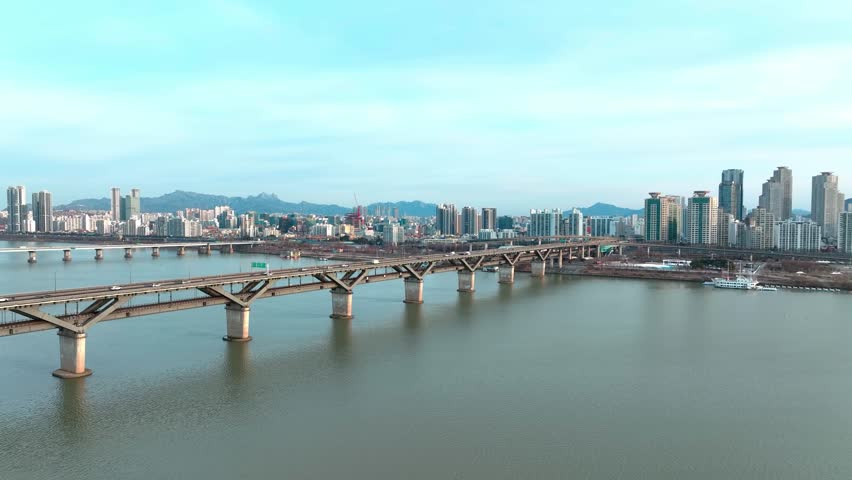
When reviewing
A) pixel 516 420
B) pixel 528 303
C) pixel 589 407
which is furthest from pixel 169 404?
pixel 528 303

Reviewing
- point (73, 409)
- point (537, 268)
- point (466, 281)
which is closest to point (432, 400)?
point (73, 409)

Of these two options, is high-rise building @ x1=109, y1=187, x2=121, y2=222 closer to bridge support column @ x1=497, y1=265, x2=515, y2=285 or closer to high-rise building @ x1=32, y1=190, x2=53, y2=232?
high-rise building @ x1=32, y1=190, x2=53, y2=232

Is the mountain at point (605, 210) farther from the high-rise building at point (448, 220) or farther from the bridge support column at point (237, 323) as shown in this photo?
the bridge support column at point (237, 323)

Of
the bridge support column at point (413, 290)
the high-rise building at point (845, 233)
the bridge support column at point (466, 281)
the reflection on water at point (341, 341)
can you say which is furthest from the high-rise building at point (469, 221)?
the reflection on water at point (341, 341)

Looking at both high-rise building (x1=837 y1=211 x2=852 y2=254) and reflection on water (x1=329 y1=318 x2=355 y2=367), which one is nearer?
reflection on water (x1=329 y1=318 x2=355 y2=367)

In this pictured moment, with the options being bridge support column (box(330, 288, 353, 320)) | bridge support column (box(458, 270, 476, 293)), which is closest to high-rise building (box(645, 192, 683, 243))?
bridge support column (box(458, 270, 476, 293))

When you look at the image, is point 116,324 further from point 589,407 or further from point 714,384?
point 714,384
